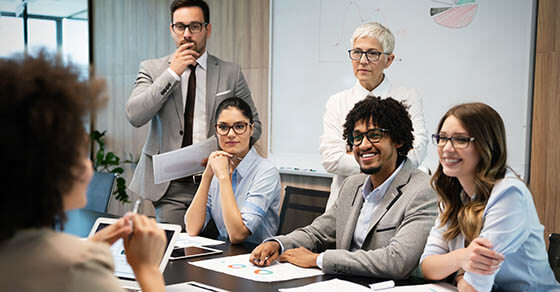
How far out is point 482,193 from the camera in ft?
5.97

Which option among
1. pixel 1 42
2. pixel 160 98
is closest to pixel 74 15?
pixel 1 42

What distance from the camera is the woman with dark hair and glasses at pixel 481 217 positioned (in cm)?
168

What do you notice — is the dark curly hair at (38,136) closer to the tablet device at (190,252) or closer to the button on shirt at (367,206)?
the tablet device at (190,252)

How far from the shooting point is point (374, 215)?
2.15m

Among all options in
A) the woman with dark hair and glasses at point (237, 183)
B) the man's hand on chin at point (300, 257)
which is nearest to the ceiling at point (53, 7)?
the woman with dark hair and glasses at point (237, 183)

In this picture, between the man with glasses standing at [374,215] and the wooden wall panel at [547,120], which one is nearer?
the man with glasses standing at [374,215]

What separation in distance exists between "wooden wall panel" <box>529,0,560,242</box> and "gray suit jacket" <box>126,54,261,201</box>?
1.60m

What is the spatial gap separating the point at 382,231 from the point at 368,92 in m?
1.08

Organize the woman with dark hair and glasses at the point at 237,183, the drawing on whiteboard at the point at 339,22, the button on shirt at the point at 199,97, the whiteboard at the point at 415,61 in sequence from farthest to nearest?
1. the drawing on whiteboard at the point at 339,22
2. the whiteboard at the point at 415,61
3. the button on shirt at the point at 199,97
4. the woman with dark hair and glasses at the point at 237,183

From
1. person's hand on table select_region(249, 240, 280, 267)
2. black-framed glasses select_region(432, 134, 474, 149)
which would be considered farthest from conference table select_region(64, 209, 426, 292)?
black-framed glasses select_region(432, 134, 474, 149)

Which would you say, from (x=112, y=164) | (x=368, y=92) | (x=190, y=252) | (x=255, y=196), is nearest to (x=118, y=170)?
(x=112, y=164)

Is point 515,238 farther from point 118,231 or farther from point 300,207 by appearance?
point 300,207

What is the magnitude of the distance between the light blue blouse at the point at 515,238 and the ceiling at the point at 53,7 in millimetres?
6051

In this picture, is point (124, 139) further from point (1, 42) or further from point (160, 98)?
point (160, 98)
